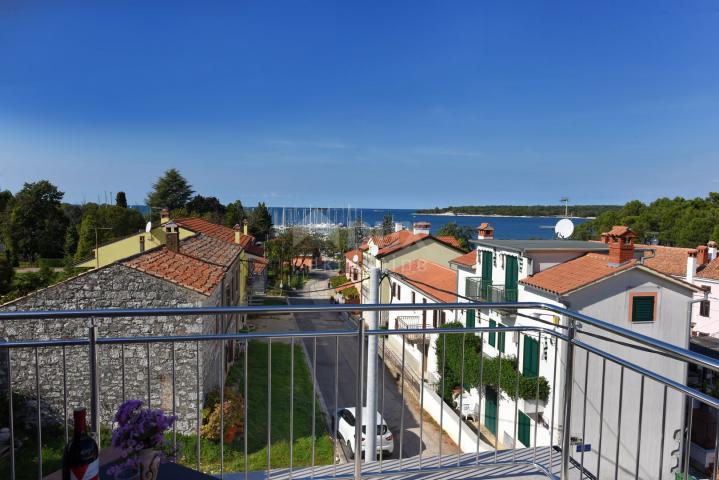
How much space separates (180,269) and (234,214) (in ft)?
165

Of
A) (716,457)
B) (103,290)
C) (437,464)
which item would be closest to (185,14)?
(103,290)

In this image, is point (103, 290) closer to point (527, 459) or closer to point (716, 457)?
point (527, 459)

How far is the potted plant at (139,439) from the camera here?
1615 mm

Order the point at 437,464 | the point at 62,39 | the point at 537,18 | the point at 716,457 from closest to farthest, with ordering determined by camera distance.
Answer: the point at 716,457
the point at 437,464
the point at 62,39
the point at 537,18

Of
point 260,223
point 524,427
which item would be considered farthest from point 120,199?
point 524,427

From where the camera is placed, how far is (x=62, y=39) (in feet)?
70.1

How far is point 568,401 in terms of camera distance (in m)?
3.11

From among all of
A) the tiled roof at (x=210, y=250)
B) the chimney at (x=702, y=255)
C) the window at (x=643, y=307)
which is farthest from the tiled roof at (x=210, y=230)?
the chimney at (x=702, y=255)

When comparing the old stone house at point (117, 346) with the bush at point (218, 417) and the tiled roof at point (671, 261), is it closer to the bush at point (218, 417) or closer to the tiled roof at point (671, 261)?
A: the bush at point (218, 417)

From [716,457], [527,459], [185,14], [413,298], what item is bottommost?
[413,298]

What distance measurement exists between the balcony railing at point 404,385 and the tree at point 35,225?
3250cm

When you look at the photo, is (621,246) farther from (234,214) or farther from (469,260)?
(234,214)

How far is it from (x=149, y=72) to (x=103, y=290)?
26231mm

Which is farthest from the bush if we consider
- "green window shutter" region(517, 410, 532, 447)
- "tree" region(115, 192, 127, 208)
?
"tree" region(115, 192, 127, 208)
